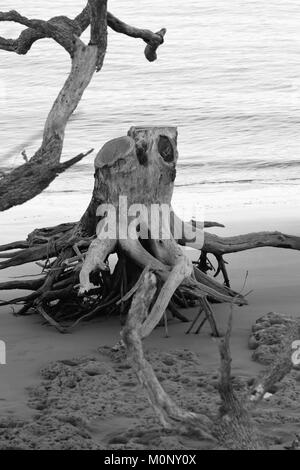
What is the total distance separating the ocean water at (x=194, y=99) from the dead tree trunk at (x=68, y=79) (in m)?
5.21

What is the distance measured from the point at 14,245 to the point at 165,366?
2005mm

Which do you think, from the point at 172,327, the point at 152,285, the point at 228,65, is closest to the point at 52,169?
the point at 152,285

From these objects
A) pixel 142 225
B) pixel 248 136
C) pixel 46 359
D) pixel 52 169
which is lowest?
pixel 248 136

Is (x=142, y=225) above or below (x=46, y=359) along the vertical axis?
above

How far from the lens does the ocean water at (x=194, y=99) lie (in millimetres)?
16000

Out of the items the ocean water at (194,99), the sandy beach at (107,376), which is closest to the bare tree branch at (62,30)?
the sandy beach at (107,376)

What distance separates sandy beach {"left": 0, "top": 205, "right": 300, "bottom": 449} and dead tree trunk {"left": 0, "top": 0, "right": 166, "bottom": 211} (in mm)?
1052

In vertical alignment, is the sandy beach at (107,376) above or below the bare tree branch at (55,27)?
below

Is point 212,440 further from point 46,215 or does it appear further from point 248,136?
point 248,136

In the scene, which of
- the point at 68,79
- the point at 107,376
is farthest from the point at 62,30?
the point at 107,376

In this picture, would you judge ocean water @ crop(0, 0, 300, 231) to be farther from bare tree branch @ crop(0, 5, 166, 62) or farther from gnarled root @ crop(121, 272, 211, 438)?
gnarled root @ crop(121, 272, 211, 438)

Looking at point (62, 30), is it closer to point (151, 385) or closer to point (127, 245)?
point (127, 245)

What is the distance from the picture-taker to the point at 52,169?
530 cm

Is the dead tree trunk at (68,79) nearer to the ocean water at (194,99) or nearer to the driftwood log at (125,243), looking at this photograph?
the driftwood log at (125,243)
